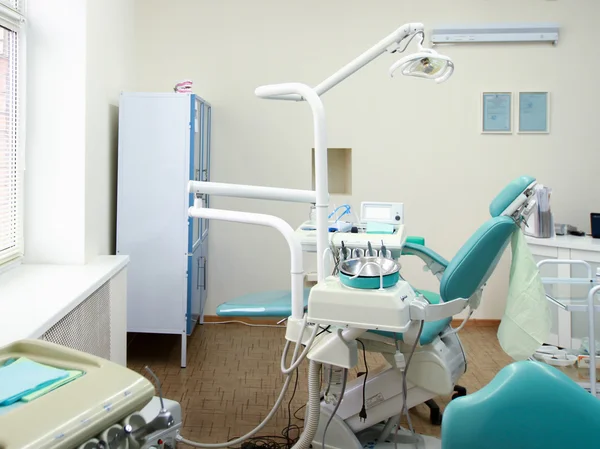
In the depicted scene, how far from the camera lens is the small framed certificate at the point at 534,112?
4.41 metres

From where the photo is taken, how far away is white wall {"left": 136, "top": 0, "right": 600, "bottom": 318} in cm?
440

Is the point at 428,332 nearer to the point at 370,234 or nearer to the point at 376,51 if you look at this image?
the point at 370,234

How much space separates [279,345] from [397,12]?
2.66m

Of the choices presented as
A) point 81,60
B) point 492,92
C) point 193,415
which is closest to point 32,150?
point 81,60

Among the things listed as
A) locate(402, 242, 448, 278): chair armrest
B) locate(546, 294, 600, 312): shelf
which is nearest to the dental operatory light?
locate(402, 242, 448, 278): chair armrest

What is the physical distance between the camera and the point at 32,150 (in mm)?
2887

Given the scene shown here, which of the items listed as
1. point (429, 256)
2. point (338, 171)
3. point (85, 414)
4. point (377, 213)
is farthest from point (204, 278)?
point (85, 414)

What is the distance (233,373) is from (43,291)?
4.73 ft

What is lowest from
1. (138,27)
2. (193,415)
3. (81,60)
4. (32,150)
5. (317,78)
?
(193,415)

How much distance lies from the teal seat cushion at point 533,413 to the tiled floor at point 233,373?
6.31 ft

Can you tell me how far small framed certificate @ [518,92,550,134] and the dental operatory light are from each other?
7.89ft

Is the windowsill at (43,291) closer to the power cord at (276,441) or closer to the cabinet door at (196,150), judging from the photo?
the cabinet door at (196,150)

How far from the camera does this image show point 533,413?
0.92 metres

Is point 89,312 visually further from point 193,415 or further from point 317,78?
point 317,78
